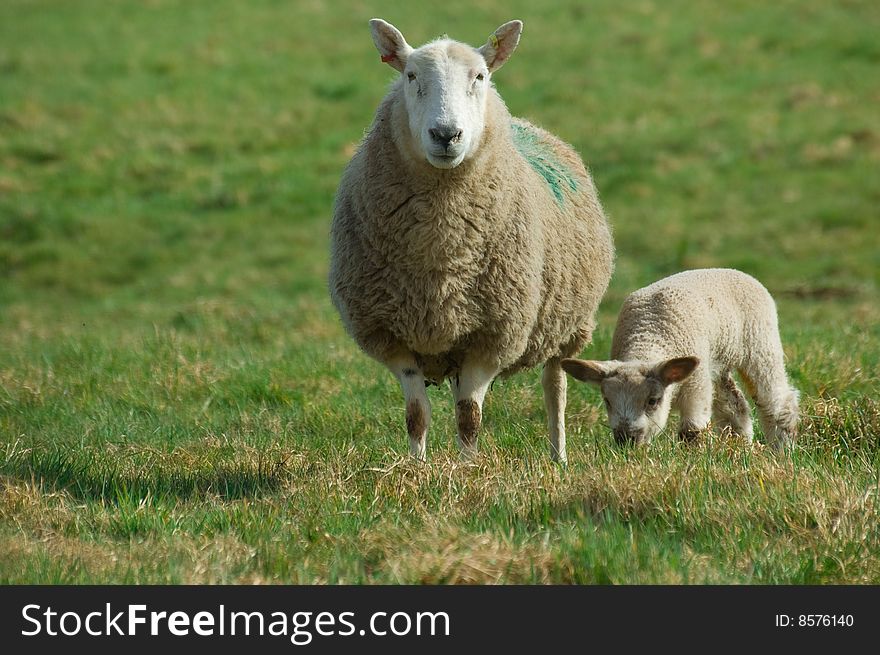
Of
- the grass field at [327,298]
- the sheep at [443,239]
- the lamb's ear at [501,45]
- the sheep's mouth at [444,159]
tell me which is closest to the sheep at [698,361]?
the grass field at [327,298]

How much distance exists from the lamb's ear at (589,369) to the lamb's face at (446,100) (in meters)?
1.04

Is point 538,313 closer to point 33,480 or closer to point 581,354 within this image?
point 581,354

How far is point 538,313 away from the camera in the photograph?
19.6ft

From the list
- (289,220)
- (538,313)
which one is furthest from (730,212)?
(538,313)

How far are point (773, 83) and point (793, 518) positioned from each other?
554 inches

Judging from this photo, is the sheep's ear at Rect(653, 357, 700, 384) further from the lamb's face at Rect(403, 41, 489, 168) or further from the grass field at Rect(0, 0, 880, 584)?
the lamb's face at Rect(403, 41, 489, 168)

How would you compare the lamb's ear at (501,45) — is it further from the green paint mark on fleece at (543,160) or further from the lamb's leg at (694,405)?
the lamb's leg at (694,405)

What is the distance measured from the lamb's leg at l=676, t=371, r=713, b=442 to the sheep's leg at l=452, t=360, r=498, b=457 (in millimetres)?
917

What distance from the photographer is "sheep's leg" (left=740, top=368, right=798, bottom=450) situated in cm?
617

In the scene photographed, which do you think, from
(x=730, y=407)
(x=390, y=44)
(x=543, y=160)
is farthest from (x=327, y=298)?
(x=390, y=44)

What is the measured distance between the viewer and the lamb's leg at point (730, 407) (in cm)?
641

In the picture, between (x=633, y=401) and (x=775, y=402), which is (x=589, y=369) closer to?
(x=633, y=401)

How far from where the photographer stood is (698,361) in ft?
17.3

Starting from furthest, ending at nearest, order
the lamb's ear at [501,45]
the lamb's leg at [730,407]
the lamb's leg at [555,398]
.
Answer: the lamb's leg at [555,398] → the lamb's leg at [730,407] → the lamb's ear at [501,45]
